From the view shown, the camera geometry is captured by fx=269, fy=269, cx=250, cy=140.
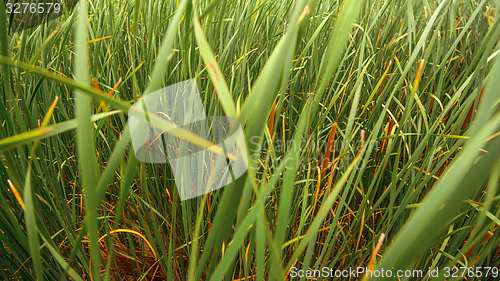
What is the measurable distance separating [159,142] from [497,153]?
68 centimetres

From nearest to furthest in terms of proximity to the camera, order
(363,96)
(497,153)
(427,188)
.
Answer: (497,153), (427,188), (363,96)

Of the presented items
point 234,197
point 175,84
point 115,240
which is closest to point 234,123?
point 234,197

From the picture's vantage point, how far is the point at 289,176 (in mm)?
249

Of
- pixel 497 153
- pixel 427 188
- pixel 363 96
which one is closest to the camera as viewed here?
pixel 497 153

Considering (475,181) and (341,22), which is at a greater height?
(341,22)

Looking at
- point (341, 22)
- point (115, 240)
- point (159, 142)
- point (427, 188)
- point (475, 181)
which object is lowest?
point (115, 240)

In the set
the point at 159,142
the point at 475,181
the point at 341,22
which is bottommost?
the point at 159,142

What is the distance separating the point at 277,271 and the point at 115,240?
633 millimetres

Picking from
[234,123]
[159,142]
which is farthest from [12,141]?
[159,142]

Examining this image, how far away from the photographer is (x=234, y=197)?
21 cm

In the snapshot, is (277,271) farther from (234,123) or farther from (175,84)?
(175,84)

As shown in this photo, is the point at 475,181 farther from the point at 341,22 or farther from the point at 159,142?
the point at 159,142

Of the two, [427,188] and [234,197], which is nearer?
[234,197]

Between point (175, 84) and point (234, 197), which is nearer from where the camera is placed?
point (234, 197)
